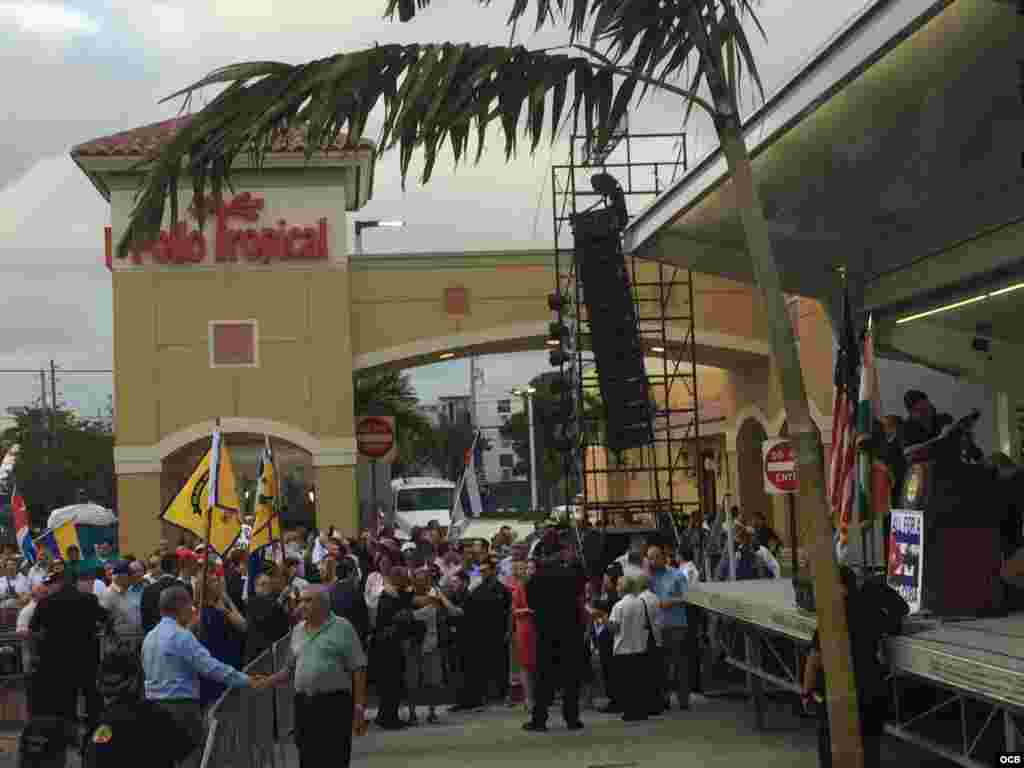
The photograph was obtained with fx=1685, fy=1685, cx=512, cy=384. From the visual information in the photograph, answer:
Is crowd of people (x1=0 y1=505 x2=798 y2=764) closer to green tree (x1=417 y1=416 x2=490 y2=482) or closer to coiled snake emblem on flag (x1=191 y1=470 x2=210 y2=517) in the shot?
coiled snake emblem on flag (x1=191 y1=470 x2=210 y2=517)

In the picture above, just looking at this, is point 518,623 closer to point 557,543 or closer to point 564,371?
point 557,543

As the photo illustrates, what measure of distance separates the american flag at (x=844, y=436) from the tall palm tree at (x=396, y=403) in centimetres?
3929

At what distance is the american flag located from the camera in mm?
10750

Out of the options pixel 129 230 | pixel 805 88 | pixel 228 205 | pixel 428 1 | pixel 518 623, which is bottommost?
pixel 518 623

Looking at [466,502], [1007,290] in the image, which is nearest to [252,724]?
[1007,290]

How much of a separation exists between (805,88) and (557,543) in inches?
374

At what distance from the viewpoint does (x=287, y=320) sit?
3475 centimetres

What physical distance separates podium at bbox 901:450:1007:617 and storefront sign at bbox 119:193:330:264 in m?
24.3

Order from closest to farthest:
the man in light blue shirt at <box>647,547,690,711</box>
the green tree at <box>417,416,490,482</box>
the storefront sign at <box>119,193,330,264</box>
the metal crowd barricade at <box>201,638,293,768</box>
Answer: the metal crowd barricade at <box>201,638,293,768</box>, the man in light blue shirt at <box>647,547,690,711</box>, the storefront sign at <box>119,193,330,264</box>, the green tree at <box>417,416,490,482</box>

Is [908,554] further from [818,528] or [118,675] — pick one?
[118,675]

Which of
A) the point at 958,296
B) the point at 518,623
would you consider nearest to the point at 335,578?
the point at 518,623

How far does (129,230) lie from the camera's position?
7199 millimetres

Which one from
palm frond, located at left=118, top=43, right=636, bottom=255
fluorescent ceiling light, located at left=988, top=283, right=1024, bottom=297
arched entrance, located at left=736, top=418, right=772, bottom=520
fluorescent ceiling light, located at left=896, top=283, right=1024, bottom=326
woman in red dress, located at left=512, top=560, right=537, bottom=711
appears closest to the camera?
palm frond, located at left=118, top=43, right=636, bottom=255

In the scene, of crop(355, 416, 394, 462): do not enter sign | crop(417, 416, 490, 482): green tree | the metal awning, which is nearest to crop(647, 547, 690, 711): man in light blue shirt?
the metal awning
